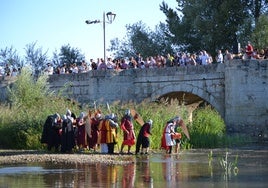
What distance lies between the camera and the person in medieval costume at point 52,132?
22891 mm

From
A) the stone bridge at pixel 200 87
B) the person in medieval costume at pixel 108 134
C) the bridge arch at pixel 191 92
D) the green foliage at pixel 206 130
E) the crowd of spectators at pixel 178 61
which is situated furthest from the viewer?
the bridge arch at pixel 191 92

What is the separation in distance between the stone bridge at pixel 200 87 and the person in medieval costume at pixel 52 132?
9289mm

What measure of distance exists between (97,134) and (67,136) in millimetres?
1059

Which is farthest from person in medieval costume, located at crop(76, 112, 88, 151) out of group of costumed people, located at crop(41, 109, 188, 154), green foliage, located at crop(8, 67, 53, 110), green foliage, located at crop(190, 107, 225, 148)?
green foliage, located at crop(8, 67, 53, 110)

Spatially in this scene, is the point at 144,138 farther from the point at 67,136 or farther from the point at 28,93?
the point at 28,93

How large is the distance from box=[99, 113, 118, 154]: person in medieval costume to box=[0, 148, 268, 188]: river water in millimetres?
2616

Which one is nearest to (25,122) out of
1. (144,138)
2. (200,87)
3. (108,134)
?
(108,134)

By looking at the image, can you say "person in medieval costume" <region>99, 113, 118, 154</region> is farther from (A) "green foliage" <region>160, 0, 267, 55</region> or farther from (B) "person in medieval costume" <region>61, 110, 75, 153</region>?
(A) "green foliage" <region>160, 0, 267, 55</region>

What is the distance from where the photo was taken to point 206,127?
27.4m

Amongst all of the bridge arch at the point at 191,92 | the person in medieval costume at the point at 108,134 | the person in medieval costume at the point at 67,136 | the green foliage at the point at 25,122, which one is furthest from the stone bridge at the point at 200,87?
the person in medieval costume at the point at 67,136

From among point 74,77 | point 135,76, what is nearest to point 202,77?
point 135,76

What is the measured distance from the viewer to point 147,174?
1553 centimetres

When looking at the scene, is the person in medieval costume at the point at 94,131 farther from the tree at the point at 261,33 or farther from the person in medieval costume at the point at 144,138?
the tree at the point at 261,33

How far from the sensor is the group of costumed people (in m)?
22.6
